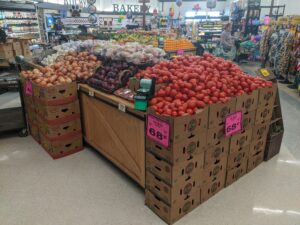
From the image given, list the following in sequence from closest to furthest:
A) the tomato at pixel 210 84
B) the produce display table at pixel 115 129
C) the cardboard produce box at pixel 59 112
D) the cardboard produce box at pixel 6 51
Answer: the tomato at pixel 210 84
the produce display table at pixel 115 129
the cardboard produce box at pixel 59 112
the cardboard produce box at pixel 6 51

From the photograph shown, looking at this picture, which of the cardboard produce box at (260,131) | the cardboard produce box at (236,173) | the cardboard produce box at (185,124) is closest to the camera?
the cardboard produce box at (185,124)

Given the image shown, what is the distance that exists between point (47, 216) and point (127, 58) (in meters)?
1.98

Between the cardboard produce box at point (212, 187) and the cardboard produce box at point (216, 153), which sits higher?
the cardboard produce box at point (216, 153)

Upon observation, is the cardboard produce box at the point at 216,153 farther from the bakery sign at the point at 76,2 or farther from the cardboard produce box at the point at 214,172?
the bakery sign at the point at 76,2

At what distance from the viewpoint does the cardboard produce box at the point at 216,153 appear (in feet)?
7.35

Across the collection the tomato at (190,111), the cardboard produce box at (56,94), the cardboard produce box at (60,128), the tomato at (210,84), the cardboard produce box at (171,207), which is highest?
the tomato at (210,84)

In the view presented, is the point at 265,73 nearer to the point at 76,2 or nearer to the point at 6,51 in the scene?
the point at 6,51

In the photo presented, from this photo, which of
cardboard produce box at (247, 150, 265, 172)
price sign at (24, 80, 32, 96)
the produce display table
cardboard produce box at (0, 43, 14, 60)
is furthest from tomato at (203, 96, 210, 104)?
cardboard produce box at (0, 43, 14, 60)

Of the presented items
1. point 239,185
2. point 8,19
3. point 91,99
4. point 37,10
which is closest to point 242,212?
point 239,185

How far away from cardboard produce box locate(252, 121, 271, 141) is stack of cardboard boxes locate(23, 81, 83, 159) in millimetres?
2130

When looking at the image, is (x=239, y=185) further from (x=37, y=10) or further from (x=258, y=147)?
(x=37, y=10)

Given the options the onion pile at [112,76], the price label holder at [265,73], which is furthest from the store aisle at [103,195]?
the price label holder at [265,73]

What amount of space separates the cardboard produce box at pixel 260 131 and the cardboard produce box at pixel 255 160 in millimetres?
215

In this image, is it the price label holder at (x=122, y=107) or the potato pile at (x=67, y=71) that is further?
the potato pile at (x=67, y=71)
